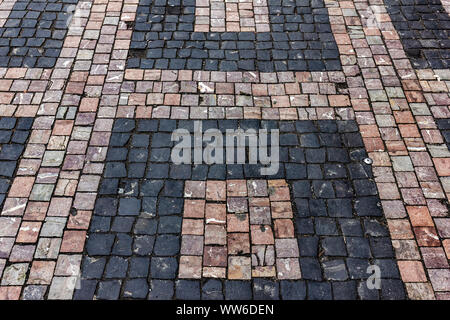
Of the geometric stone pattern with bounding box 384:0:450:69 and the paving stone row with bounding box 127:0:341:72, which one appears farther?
the geometric stone pattern with bounding box 384:0:450:69

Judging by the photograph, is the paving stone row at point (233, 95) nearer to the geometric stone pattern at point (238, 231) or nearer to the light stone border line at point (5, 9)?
the geometric stone pattern at point (238, 231)

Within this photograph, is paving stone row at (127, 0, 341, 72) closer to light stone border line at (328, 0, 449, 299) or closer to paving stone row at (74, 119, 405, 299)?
light stone border line at (328, 0, 449, 299)

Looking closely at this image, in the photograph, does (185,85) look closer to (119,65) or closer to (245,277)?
(119,65)

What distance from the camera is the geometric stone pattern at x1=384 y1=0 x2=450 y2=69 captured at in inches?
232

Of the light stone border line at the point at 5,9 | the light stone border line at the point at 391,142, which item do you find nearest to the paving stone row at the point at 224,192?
the light stone border line at the point at 391,142

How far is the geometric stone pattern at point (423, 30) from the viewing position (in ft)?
19.3

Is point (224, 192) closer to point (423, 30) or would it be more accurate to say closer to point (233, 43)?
point (233, 43)

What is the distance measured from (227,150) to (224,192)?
60cm

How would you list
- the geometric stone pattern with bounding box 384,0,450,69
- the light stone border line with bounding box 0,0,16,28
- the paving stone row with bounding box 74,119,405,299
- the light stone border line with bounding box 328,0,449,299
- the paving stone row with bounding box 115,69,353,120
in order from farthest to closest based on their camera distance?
the light stone border line with bounding box 0,0,16,28
the geometric stone pattern with bounding box 384,0,450,69
the paving stone row with bounding box 115,69,353,120
the light stone border line with bounding box 328,0,449,299
the paving stone row with bounding box 74,119,405,299

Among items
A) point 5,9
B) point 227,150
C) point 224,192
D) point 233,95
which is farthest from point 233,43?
point 5,9

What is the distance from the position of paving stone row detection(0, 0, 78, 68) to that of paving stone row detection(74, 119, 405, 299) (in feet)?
6.23

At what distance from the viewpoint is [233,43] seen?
603 centimetres

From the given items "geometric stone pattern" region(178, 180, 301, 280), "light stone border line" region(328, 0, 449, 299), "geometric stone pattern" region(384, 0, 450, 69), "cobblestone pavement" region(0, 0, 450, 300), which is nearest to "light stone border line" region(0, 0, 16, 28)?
"cobblestone pavement" region(0, 0, 450, 300)

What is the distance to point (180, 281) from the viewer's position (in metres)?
3.91
